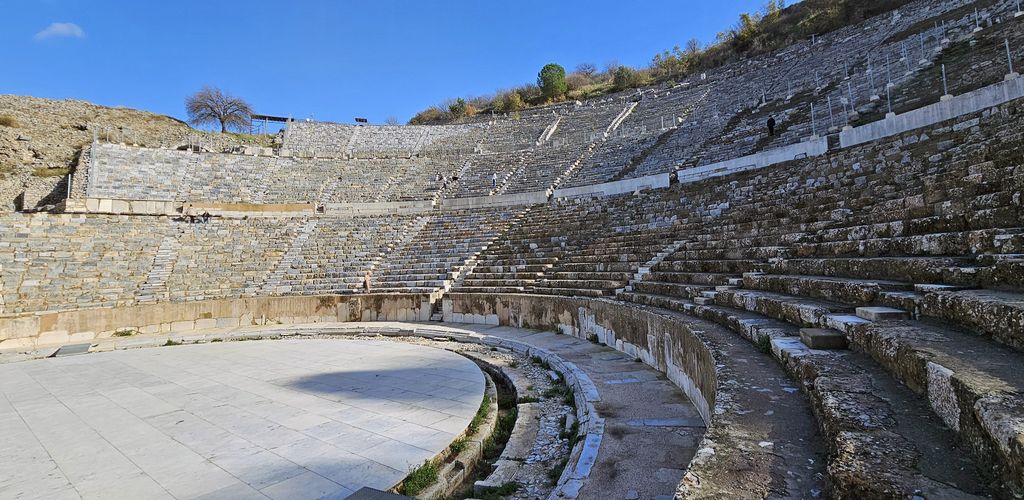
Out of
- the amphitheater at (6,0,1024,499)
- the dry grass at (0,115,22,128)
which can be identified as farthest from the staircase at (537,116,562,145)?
the dry grass at (0,115,22,128)

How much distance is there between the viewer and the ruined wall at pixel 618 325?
5.21 meters

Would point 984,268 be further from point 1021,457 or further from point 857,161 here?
point 857,161

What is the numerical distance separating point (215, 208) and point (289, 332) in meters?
10.1

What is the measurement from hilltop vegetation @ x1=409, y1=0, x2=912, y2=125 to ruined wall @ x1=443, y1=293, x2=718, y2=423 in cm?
2752

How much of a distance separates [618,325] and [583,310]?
164 centimetres

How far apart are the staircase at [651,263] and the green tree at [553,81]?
107 feet

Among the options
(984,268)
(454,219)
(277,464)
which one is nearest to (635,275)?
(984,268)

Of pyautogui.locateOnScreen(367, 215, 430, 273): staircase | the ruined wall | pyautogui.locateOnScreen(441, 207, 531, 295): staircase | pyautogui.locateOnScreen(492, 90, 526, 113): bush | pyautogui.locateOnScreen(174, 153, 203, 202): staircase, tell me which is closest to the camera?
the ruined wall

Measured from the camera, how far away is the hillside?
21703 millimetres

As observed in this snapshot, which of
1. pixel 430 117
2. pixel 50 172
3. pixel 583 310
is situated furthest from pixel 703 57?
pixel 50 172

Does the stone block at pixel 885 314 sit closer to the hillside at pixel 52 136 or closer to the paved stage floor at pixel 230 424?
the paved stage floor at pixel 230 424

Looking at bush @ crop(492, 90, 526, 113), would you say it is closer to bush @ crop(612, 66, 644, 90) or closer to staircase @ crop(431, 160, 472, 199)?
bush @ crop(612, 66, 644, 90)

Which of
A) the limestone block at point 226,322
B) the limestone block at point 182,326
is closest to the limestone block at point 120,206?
the limestone block at point 182,326

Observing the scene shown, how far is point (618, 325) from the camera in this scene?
8.89 m
